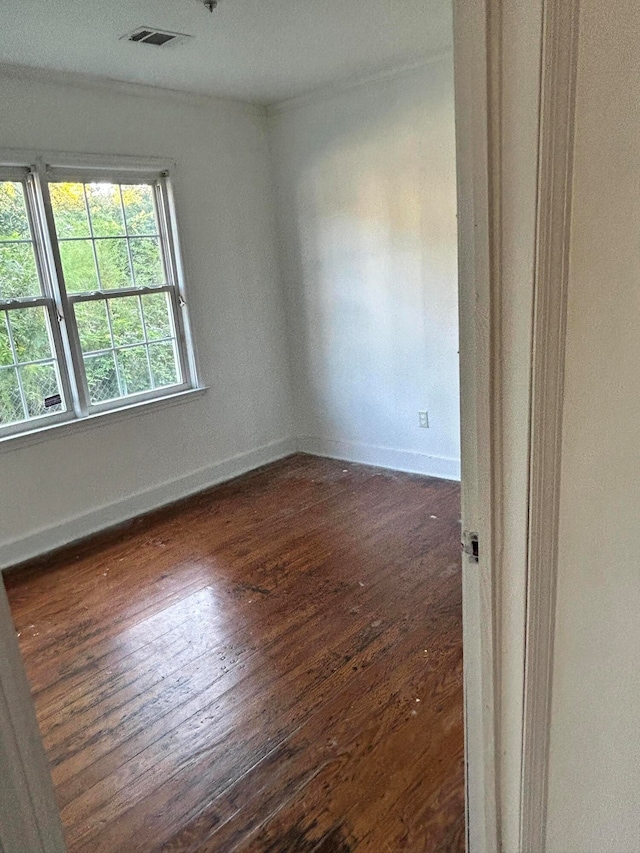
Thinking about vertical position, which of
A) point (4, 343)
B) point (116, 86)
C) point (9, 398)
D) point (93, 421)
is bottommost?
point (93, 421)

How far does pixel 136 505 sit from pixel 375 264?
223 centimetres

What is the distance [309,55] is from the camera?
3297 mm

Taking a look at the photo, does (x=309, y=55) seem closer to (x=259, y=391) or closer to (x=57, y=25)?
(x=57, y=25)

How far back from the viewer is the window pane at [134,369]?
3775mm

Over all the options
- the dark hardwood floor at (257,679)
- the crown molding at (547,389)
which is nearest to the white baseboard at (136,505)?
the dark hardwood floor at (257,679)

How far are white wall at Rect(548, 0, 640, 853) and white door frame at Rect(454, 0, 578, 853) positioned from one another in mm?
30

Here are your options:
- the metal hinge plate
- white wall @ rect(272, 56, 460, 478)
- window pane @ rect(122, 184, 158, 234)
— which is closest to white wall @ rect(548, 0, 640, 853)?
the metal hinge plate

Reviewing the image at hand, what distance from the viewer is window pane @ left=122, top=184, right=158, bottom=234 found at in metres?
3.70

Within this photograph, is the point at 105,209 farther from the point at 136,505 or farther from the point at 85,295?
the point at 136,505

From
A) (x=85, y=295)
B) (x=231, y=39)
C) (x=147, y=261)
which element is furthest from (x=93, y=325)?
(x=231, y=39)

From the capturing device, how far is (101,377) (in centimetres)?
367

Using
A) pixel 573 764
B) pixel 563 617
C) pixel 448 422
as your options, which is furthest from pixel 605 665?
pixel 448 422

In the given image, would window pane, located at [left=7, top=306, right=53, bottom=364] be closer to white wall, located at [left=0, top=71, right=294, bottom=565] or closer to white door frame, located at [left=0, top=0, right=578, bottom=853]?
white wall, located at [left=0, top=71, right=294, bottom=565]

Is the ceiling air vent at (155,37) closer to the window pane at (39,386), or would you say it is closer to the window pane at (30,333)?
the window pane at (30,333)
